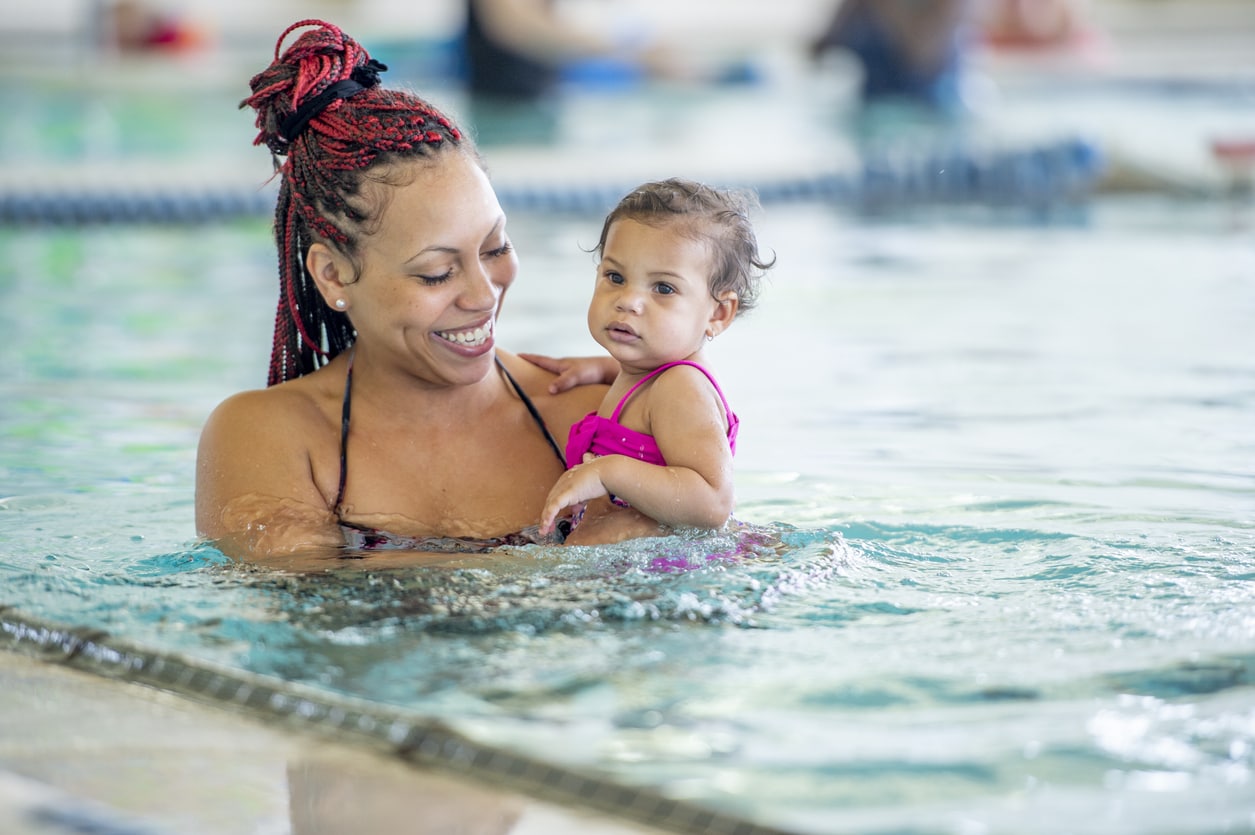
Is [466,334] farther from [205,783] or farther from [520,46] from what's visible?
[520,46]

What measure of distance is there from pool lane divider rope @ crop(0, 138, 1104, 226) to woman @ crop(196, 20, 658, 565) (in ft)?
22.3

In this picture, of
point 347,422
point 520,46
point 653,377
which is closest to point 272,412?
point 347,422

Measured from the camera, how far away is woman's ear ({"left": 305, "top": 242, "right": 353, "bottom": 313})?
3.13 m

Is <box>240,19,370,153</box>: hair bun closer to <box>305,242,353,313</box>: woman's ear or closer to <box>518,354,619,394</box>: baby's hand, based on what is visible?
<box>305,242,353,313</box>: woman's ear

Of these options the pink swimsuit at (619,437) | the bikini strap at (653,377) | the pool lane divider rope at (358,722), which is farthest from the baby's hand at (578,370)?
the pool lane divider rope at (358,722)

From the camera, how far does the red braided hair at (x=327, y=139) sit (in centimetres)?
305

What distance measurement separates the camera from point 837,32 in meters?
15.4

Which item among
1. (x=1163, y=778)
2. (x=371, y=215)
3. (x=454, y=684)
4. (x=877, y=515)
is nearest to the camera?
(x=1163, y=778)

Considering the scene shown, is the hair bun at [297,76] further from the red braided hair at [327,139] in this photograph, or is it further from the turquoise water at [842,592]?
the turquoise water at [842,592]

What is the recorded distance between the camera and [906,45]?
15297 millimetres

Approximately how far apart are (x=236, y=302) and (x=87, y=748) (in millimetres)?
5496

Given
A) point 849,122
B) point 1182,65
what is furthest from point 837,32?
point 1182,65

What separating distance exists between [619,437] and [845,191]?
26.5ft

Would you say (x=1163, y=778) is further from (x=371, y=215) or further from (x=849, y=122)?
(x=849, y=122)
